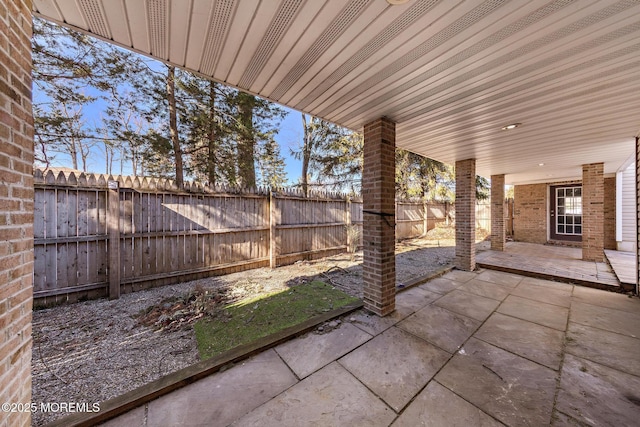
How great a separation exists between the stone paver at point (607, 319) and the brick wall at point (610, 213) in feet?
22.2

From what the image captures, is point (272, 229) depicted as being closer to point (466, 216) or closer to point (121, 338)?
point (121, 338)

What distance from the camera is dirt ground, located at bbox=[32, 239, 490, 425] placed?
6.20 ft

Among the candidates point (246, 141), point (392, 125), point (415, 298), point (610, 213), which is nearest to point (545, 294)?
point (415, 298)

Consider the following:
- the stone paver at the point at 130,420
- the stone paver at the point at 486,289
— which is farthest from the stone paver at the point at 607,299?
the stone paver at the point at 130,420

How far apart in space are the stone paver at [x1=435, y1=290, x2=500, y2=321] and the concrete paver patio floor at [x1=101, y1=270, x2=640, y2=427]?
6 cm

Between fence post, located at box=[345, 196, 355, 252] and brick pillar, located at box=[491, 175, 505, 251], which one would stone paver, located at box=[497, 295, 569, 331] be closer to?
fence post, located at box=[345, 196, 355, 252]

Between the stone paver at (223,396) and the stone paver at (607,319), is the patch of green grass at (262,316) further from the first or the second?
the stone paver at (607,319)

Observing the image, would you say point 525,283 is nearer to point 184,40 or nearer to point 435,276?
point 435,276

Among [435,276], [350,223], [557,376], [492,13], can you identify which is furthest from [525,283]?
[492,13]

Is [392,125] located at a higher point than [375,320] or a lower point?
higher

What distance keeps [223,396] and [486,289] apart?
4.55 metres

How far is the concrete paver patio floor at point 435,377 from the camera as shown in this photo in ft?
5.14

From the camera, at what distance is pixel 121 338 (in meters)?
2.57

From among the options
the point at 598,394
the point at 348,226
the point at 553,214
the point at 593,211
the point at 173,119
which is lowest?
the point at 598,394
